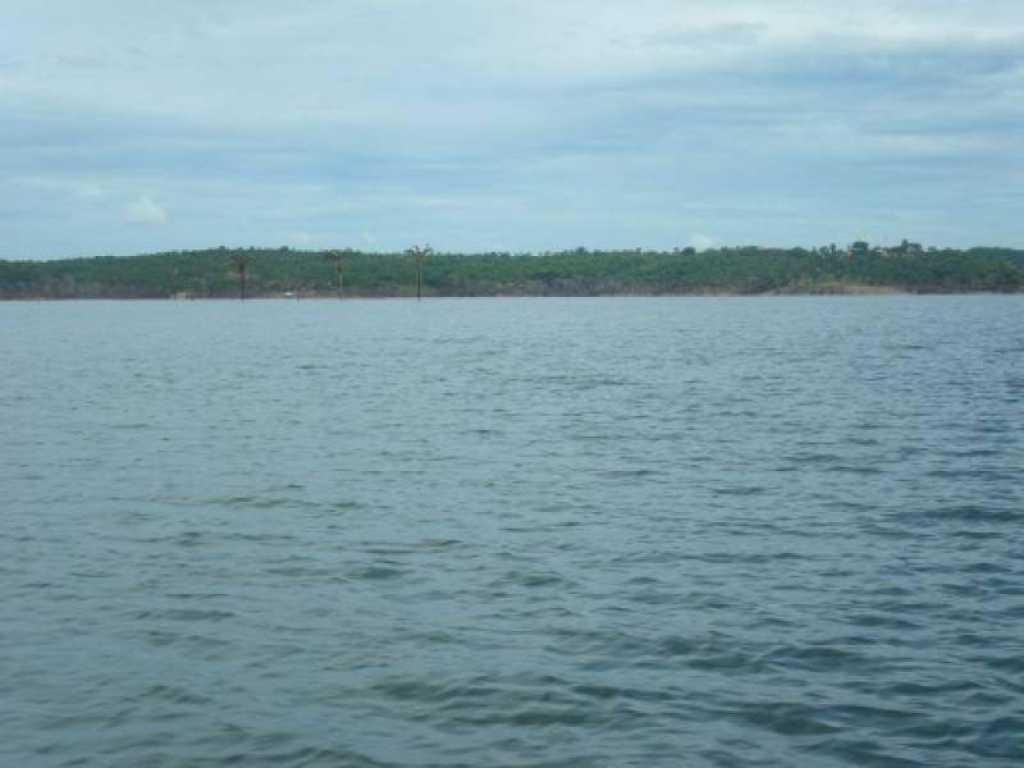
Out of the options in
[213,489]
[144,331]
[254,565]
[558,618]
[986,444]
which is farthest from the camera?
[144,331]

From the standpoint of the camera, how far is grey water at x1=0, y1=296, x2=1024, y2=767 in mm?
12188

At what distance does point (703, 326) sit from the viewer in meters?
118

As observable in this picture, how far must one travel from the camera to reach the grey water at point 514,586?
12188 mm

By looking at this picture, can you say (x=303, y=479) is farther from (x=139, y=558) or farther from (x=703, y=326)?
(x=703, y=326)

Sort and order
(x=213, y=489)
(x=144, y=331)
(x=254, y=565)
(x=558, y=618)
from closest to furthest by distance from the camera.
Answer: (x=558, y=618) → (x=254, y=565) → (x=213, y=489) → (x=144, y=331)

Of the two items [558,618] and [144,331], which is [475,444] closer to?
[558,618]

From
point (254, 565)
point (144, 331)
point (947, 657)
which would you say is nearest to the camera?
point (947, 657)

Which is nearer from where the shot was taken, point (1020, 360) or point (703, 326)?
point (1020, 360)

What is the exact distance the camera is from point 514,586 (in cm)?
1736

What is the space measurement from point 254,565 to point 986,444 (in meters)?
20.3

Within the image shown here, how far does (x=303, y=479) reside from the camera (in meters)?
26.4

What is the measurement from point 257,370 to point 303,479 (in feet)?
116

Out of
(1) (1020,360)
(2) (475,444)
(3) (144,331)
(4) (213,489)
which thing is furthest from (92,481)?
(3) (144,331)

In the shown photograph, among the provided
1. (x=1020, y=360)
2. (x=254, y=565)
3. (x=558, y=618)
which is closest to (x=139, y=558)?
(x=254, y=565)
